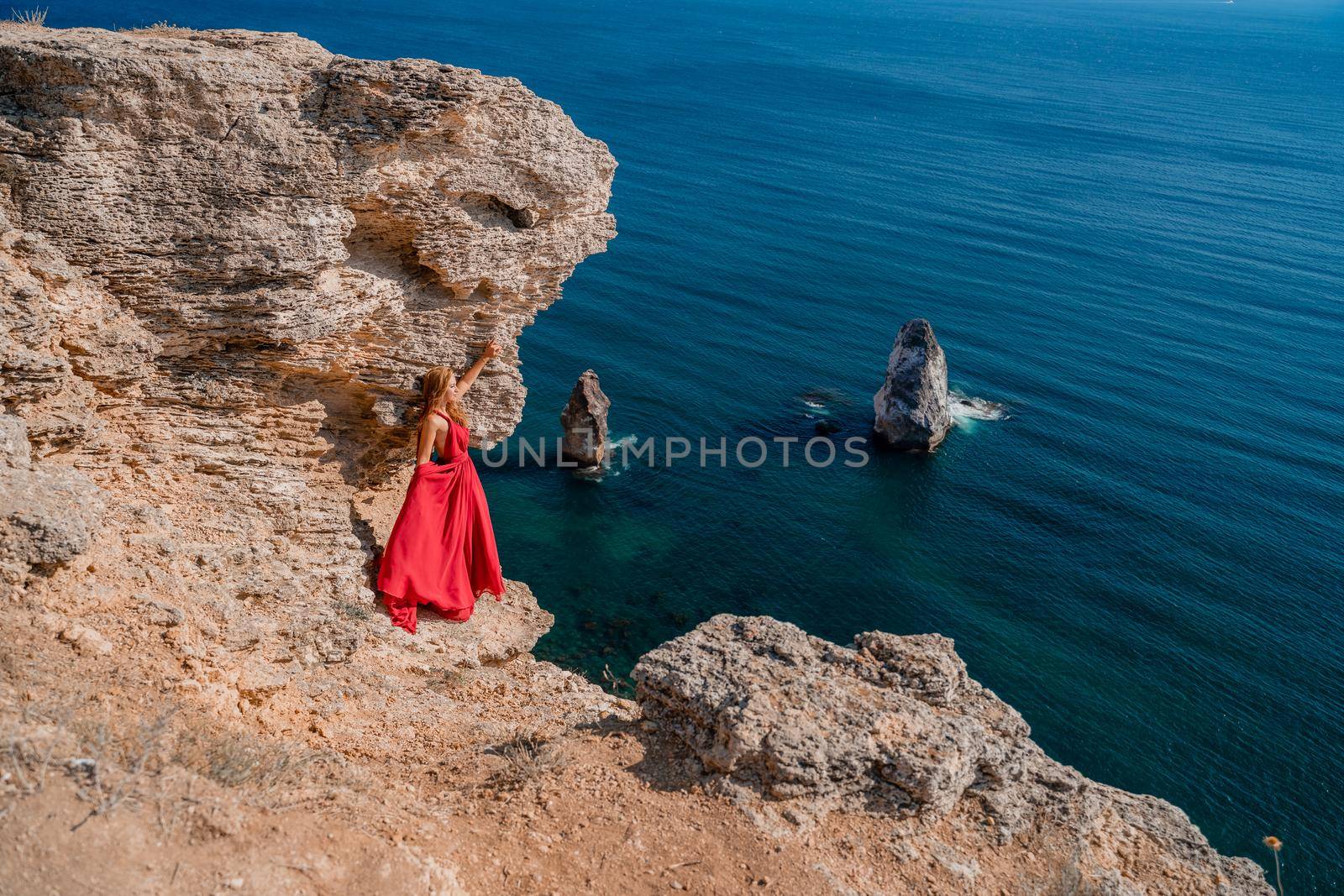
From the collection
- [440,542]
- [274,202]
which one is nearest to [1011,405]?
[440,542]

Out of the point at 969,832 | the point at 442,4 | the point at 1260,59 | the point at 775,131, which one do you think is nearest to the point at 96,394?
the point at 969,832

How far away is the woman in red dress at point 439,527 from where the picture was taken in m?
11.8

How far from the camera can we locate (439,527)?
1221 centimetres

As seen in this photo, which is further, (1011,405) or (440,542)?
(1011,405)

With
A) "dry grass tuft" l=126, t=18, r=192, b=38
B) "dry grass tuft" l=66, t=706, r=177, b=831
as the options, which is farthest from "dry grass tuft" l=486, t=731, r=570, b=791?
"dry grass tuft" l=126, t=18, r=192, b=38

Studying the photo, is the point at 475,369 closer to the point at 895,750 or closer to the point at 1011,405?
the point at 895,750

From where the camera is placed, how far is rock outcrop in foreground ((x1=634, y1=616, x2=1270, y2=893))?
7883 mm

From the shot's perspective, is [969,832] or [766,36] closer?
[969,832]

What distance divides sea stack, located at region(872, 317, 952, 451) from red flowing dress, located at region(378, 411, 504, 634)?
76.5 feet

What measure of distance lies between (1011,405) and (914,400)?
6.11 m

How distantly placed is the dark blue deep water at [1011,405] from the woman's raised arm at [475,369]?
8986mm

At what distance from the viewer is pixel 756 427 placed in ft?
113

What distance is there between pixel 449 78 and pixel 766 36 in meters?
136

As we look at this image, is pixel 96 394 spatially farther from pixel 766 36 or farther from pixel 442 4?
pixel 766 36
